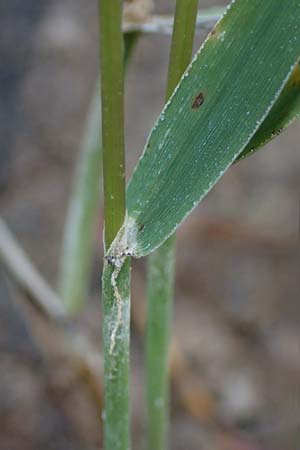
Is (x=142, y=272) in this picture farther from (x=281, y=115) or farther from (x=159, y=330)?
(x=281, y=115)

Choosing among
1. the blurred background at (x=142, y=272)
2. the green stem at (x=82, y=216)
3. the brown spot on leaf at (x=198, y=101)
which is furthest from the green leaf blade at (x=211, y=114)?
the blurred background at (x=142, y=272)

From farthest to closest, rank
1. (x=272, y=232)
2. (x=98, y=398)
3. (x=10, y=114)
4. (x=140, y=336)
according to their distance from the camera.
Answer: (x=10, y=114), (x=272, y=232), (x=140, y=336), (x=98, y=398)

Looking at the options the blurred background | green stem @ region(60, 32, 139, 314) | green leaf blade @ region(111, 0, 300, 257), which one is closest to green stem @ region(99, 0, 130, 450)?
green leaf blade @ region(111, 0, 300, 257)

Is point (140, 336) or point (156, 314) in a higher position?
point (156, 314)

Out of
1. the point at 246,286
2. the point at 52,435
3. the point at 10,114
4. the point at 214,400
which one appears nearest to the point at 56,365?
the point at 52,435

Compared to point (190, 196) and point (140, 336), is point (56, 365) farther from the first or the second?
point (190, 196)

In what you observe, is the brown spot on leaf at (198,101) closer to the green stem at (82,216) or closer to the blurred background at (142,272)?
the green stem at (82,216)

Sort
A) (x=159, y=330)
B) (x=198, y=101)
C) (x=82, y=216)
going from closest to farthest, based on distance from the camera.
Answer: (x=198, y=101), (x=159, y=330), (x=82, y=216)

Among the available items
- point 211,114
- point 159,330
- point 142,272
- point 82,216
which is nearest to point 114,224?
point 211,114
